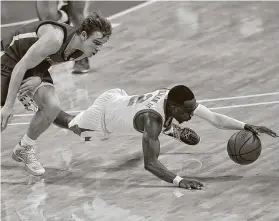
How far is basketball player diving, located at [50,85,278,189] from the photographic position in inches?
324

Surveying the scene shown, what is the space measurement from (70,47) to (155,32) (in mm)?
4572

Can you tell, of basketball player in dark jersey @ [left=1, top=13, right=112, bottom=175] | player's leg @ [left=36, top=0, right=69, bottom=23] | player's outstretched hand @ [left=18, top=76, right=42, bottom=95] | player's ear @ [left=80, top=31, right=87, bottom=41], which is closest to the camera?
basketball player in dark jersey @ [left=1, top=13, right=112, bottom=175]

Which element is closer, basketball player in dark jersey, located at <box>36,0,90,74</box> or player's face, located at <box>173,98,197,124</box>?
player's face, located at <box>173,98,197,124</box>

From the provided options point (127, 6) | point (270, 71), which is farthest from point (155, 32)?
point (270, 71)

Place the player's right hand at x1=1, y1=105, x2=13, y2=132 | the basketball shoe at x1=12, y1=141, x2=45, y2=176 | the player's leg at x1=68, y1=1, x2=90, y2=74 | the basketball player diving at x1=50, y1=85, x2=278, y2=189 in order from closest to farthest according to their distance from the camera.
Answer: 1. the basketball player diving at x1=50, y1=85, x2=278, y2=189
2. the player's right hand at x1=1, y1=105, x2=13, y2=132
3. the basketball shoe at x1=12, y1=141, x2=45, y2=176
4. the player's leg at x1=68, y1=1, x2=90, y2=74

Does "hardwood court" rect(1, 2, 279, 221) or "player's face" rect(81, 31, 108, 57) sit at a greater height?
"player's face" rect(81, 31, 108, 57)

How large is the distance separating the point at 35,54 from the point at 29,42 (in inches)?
15.9

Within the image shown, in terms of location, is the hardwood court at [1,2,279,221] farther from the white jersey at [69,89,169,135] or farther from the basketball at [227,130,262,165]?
the white jersey at [69,89,169,135]

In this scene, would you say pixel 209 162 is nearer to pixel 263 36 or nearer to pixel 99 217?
pixel 99 217

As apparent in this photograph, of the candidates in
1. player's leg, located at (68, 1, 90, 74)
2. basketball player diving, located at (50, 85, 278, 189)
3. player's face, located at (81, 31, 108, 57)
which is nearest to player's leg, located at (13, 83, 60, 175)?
basketball player diving, located at (50, 85, 278, 189)

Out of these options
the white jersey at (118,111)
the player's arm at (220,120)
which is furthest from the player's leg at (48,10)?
the player's arm at (220,120)

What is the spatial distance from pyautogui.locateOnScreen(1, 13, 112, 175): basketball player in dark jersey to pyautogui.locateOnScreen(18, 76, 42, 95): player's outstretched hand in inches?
1.6

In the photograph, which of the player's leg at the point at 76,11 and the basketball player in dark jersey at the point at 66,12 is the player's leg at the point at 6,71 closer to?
the basketball player in dark jersey at the point at 66,12

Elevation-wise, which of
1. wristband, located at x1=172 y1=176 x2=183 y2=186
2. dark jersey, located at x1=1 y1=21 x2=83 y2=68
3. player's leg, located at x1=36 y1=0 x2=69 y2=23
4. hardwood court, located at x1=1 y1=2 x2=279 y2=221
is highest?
dark jersey, located at x1=1 y1=21 x2=83 y2=68
